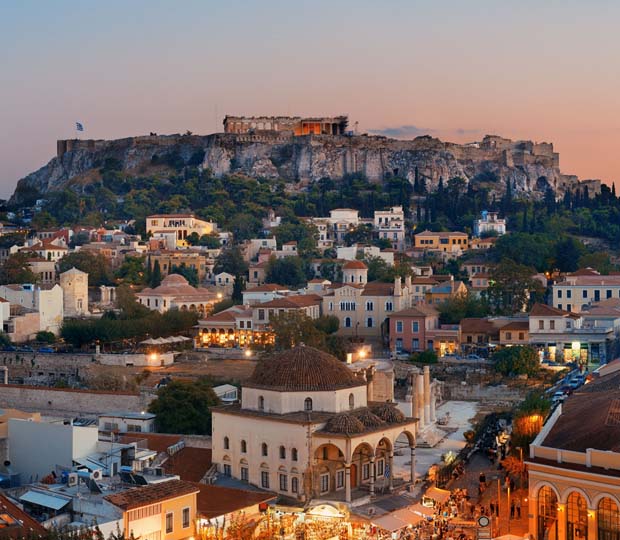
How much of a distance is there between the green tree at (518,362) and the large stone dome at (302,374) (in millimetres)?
18841

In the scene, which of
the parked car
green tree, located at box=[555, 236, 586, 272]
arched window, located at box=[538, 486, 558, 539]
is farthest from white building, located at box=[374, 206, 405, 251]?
arched window, located at box=[538, 486, 558, 539]

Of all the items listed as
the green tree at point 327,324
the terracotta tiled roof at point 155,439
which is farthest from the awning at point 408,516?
the green tree at point 327,324

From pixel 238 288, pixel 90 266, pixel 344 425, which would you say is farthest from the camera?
pixel 90 266

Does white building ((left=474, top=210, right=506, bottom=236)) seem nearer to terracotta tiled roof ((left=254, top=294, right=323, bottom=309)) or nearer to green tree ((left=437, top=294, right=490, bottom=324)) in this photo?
green tree ((left=437, top=294, right=490, bottom=324))

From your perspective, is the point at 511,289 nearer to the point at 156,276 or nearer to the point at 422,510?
the point at 156,276

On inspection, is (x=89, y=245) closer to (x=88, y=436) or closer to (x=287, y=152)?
(x=287, y=152)

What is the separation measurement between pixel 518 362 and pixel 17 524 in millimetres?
33047

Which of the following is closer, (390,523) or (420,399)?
(390,523)

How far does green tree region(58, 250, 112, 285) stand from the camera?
78.8 metres

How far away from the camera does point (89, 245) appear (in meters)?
86.0

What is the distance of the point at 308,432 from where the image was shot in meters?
33.5

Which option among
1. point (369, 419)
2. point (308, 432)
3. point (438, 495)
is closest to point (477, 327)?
point (369, 419)

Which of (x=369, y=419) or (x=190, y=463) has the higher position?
(x=369, y=419)

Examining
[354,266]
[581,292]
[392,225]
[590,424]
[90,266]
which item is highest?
[392,225]
